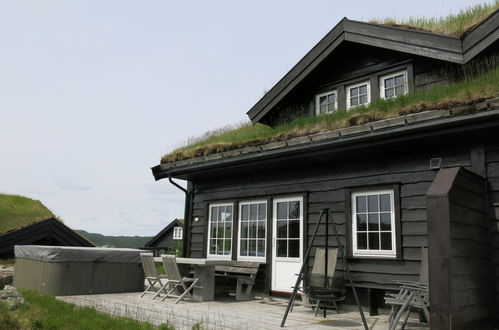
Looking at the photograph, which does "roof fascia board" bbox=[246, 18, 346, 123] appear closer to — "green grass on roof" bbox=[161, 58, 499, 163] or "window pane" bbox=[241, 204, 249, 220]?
"green grass on roof" bbox=[161, 58, 499, 163]

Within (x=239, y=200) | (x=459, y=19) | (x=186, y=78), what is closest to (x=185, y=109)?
(x=186, y=78)

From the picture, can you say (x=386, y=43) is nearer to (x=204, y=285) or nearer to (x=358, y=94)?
(x=358, y=94)

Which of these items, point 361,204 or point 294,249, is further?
point 294,249

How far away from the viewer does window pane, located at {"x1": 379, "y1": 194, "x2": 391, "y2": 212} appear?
616cm

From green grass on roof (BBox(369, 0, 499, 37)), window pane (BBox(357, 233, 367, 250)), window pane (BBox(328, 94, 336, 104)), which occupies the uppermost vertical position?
green grass on roof (BBox(369, 0, 499, 37))

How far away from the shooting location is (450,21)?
7.92 metres

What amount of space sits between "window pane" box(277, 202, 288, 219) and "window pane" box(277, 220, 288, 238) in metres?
0.10

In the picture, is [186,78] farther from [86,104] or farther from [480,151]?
[480,151]

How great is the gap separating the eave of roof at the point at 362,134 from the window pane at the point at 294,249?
1.58 meters

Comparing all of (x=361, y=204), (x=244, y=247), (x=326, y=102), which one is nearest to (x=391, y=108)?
(x=361, y=204)

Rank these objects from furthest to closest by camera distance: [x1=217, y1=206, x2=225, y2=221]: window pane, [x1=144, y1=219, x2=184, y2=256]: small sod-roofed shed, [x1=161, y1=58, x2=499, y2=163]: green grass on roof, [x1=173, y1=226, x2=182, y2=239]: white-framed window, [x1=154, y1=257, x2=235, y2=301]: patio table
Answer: [x1=144, y1=219, x2=184, y2=256]: small sod-roofed shed
[x1=173, y1=226, x2=182, y2=239]: white-framed window
[x1=217, y1=206, x2=225, y2=221]: window pane
[x1=154, y1=257, x2=235, y2=301]: patio table
[x1=161, y1=58, x2=499, y2=163]: green grass on roof

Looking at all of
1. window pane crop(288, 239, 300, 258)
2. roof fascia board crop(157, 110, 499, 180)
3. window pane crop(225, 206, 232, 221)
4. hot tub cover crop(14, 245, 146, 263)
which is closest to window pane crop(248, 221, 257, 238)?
window pane crop(225, 206, 232, 221)

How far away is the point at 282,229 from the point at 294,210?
0.44 metres

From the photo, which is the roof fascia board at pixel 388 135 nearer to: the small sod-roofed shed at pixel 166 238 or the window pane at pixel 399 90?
the window pane at pixel 399 90
